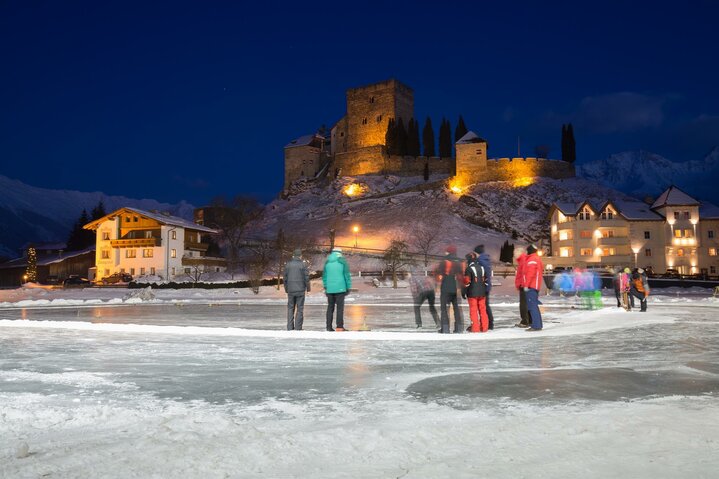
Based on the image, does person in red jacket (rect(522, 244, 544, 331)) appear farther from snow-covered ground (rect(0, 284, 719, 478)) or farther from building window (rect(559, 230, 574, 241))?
building window (rect(559, 230, 574, 241))

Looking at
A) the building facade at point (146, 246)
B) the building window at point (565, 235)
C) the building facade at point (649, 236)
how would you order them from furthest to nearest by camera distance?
the building window at point (565, 235)
the building facade at point (649, 236)
the building facade at point (146, 246)

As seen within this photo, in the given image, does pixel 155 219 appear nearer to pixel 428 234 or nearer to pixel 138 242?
pixel 138 242

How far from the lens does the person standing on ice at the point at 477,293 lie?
12.4m

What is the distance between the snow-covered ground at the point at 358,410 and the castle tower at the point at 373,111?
119m

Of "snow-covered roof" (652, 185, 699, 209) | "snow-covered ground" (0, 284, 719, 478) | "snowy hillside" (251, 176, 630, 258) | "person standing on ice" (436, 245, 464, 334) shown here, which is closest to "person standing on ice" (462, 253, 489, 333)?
"person standing on ice" (436, 245, 464, 334)

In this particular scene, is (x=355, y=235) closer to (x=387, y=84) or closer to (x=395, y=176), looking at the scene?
(x=395, y=176)

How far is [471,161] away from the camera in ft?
363

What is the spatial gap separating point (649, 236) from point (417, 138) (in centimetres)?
5826

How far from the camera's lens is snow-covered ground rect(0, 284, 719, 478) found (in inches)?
137

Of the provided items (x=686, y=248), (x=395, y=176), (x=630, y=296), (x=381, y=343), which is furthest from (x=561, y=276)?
(x=395, y=176)

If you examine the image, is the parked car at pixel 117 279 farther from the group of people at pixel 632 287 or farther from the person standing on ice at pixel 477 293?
the person standing on ice at pixel 477 293

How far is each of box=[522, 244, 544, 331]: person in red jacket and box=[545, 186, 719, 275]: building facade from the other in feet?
197

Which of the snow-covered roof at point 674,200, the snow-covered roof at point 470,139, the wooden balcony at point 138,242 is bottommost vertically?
the wooden balcony at point 138,242

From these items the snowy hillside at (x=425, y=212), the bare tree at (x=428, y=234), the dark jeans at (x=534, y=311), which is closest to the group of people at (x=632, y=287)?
the dark jeans at (x=534, y=311)
